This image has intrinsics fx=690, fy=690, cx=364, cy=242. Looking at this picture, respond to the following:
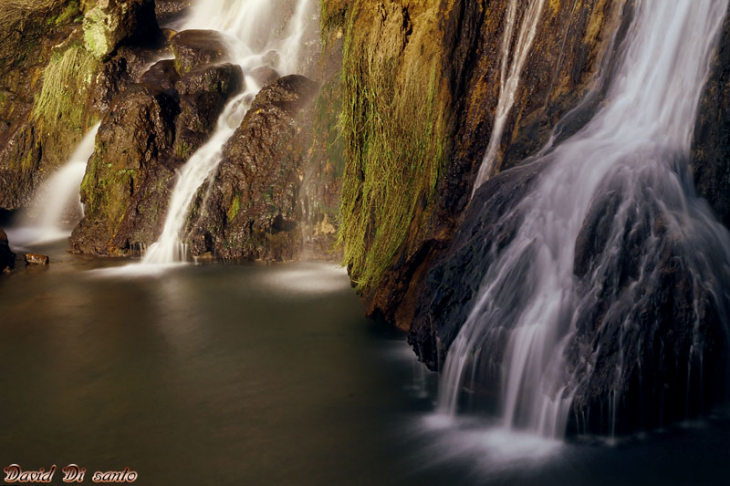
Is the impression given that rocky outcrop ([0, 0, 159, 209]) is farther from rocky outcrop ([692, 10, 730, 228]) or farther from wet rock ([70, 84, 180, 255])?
rocky outcrop ([692, 10, 730, 228])

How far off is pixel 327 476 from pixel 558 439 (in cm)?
163

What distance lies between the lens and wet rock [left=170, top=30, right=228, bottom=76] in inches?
602

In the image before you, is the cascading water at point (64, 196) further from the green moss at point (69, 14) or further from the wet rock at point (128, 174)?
the green moss at point (69, 14)

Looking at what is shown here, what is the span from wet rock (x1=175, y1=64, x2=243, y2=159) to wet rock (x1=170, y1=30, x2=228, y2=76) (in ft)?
2.18

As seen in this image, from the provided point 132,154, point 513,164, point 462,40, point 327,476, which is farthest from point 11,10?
point 327,476

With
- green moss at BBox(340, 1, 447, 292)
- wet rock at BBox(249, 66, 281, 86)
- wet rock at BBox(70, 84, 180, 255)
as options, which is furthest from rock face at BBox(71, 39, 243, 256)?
green moss at BBox(340, 1, 447, 292)

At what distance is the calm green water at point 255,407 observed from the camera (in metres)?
4.67

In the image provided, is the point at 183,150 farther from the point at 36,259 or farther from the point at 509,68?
the point at 509,68

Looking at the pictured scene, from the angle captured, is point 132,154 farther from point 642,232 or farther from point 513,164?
point 642,232

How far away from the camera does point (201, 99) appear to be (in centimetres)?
1412

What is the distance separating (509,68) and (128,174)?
868 centimetres

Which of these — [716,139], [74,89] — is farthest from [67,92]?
[716,139]

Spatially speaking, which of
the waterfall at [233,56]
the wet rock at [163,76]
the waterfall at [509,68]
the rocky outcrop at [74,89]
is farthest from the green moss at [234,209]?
the waterfall at [509,68]

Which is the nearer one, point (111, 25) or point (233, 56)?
point (233, 56)
